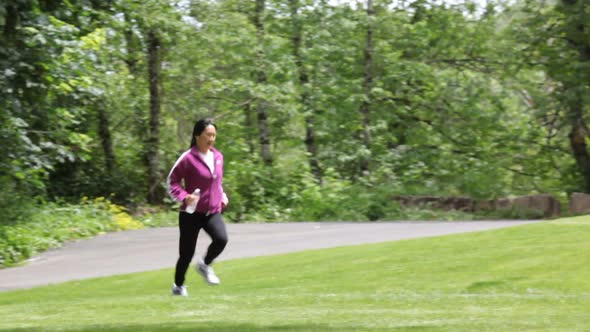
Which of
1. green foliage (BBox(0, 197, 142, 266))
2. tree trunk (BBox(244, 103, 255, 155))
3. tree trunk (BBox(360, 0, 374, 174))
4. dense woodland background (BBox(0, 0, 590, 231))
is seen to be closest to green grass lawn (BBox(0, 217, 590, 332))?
green foliage (BBox(0, 197, 142, 266))

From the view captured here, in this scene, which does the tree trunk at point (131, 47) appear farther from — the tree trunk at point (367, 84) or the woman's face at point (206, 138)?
the woman's face at point (206, 138)

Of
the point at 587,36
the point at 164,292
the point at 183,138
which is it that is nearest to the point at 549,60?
the point at 587,36

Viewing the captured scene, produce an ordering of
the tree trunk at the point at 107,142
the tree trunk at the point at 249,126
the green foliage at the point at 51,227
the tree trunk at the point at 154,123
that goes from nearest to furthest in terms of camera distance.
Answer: the green foliage at the point at 51,227 < the tree trunk at the point at 154,123 < the tree trunk at the point at 107,142 < the tree trunk at the point at 249,126

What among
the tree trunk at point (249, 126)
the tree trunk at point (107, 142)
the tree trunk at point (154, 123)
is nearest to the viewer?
the tree trunk at point (154, 123)

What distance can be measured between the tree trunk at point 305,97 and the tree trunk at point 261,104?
1019 millimetres

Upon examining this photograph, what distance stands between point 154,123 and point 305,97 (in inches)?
183

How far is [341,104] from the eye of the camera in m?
27.8

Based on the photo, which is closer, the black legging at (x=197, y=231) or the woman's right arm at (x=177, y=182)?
the woman's right arm at (x=177, y=182)

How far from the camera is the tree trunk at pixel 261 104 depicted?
2667 centimetres

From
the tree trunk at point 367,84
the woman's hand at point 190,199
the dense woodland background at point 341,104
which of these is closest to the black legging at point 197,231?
the woman's hand at point 190,199

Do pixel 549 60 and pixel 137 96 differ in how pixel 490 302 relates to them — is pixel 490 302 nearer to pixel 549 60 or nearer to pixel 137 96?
pixel 549 60

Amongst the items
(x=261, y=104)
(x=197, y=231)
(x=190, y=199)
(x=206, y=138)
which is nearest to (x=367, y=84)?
(x=261, y=104)

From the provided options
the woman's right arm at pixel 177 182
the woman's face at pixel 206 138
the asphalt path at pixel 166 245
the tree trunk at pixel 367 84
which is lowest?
the asphalt path at pixel 166 245

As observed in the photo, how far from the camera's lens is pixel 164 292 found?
10945 mm
